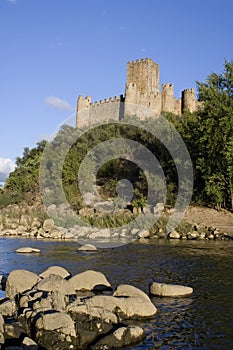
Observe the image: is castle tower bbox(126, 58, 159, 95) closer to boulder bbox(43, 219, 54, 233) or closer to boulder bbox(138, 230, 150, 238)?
boulder bbox(43, 219, 54, 233)

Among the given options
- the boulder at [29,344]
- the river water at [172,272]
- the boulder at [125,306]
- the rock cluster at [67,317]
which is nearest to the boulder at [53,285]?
the rock cluster at [67,317]

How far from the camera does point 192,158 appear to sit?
31906 mm

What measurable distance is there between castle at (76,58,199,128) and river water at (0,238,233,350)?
32.5 m

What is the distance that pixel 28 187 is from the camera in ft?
140

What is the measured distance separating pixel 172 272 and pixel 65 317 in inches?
295

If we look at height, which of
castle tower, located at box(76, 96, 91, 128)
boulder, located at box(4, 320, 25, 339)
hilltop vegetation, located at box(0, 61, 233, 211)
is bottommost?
boulder, located at box(4, 320, 25, 339)

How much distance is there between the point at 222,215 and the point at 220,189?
1.86 m

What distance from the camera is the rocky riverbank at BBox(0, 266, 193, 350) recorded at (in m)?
7.78

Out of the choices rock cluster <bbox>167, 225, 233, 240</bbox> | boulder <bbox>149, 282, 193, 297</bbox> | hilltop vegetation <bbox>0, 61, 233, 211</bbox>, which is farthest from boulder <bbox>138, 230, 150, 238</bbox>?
boulder <bbox>149, 282, 193, 297</bbox>

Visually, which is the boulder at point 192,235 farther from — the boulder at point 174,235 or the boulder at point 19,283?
the boulder at point 19,283

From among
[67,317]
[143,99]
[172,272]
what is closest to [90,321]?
[67,317]

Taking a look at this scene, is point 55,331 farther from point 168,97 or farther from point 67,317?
point 168,97

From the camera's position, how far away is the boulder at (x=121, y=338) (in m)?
7.76

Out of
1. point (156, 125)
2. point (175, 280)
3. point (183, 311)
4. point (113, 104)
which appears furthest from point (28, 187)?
point (183, 311)
